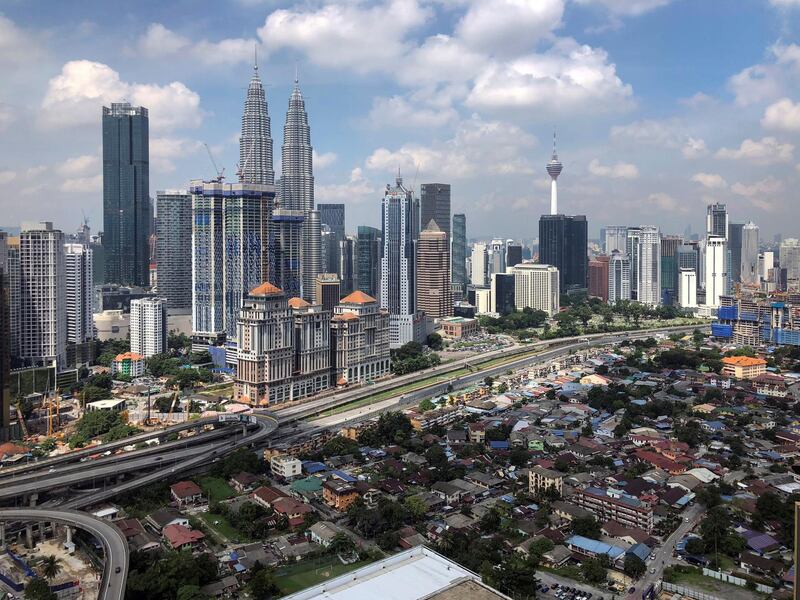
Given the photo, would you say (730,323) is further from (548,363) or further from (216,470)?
(216,470)

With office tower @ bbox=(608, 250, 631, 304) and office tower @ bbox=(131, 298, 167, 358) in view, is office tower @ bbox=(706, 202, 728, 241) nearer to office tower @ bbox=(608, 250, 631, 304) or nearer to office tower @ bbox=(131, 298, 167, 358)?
office tower @ bbox=(608, 250, 631, 304)

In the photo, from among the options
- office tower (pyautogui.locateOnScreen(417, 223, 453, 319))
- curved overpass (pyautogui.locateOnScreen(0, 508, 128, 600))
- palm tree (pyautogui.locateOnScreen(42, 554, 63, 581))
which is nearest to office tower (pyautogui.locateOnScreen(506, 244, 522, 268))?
office tower (pyautogui.locateOnScreen(417, 223, 453, 319))

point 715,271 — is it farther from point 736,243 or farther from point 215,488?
point 215,488

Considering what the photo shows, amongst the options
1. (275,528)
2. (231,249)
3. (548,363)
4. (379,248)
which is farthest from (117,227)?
(275,528)

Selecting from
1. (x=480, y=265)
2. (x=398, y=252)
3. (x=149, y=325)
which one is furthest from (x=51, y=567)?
(x=480, y=265)

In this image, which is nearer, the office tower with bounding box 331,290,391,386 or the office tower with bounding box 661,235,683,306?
the office tower with bounding box 331,290,391,386

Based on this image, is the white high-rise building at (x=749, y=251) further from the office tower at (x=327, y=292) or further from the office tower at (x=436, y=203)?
the office tower at (x=327, y=292)

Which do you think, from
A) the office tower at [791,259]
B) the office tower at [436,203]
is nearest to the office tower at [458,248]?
the office tower at [436,203]
